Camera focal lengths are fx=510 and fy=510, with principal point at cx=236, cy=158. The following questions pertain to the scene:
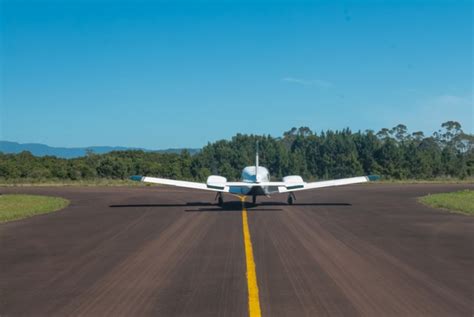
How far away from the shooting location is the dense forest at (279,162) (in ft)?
293

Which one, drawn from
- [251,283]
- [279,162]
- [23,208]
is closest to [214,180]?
[23,208]

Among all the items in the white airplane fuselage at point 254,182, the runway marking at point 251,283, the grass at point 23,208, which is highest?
the white airplane fuselage at point 254,182

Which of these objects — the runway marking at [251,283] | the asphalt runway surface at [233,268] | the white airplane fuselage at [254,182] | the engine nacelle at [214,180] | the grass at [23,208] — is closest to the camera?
the runway marking at [251,283]

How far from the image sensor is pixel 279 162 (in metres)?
107

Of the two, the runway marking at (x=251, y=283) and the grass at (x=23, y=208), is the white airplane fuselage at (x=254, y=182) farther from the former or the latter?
the runway marking at (x=251, y=283)

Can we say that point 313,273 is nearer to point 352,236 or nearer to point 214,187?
point 352,236

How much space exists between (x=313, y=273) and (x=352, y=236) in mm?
6816

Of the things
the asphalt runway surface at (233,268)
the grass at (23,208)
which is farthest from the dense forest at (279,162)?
the asphalt runway surface at (233,268)

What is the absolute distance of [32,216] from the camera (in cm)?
2586

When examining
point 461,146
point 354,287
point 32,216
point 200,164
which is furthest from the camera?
point 461,146

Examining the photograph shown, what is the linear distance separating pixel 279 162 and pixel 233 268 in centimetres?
→ 9569

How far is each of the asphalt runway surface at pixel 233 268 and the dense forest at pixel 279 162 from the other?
68.2 meters

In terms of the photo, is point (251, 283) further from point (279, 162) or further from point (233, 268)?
point (279, 162)

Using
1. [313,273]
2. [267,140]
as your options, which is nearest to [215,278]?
[313,273]
